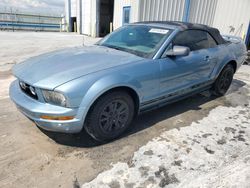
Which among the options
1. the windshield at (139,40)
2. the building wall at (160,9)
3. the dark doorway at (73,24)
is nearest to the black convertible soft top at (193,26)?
the windshield at (139,40)

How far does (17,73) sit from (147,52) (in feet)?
5.88

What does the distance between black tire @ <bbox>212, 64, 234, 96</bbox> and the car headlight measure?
3.37m

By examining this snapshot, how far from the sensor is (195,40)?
3.92m

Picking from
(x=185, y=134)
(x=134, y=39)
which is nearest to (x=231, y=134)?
(x=185, y=134)

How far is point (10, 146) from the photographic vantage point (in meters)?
2.83

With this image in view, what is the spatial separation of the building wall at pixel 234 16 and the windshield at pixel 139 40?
7.32 meters

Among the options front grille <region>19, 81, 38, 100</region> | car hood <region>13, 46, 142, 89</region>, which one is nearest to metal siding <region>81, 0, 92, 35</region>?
car hood <region>13, 46, 142, 89</region>

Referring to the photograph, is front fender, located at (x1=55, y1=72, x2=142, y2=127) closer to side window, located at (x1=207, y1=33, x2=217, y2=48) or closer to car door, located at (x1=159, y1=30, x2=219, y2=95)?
car door, located at (x1=159, y1=30, x2=219, y2=95)

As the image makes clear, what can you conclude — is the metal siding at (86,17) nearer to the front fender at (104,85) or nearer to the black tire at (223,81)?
the black tire at (223,81)

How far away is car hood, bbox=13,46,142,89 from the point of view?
2.53 metres

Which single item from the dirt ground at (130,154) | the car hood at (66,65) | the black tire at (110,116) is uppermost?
the car hood at (66,65)

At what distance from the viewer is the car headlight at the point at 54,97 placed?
95.4 inches

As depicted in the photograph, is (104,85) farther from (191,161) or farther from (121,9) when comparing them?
(121,9)

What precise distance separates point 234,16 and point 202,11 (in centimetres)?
218
